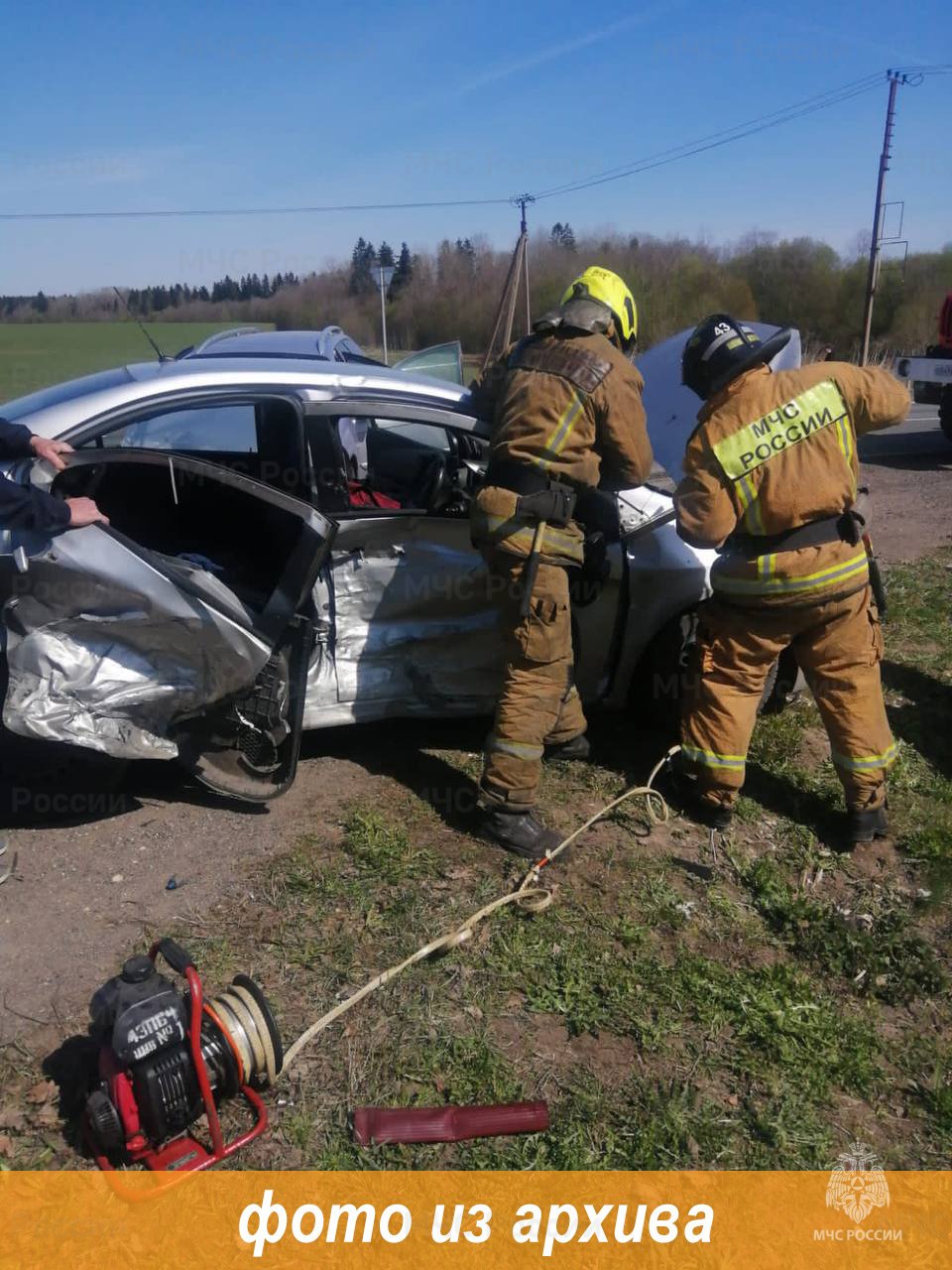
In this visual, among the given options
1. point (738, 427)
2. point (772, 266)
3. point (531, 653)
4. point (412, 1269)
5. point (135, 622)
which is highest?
point (772, 266)

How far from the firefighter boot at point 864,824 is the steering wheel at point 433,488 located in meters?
1.93

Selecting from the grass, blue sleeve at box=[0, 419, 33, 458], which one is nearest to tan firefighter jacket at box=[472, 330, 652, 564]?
the grass

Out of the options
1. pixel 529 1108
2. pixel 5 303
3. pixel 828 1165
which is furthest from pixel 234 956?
pixel 5 303

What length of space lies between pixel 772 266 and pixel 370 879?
32.1 meters

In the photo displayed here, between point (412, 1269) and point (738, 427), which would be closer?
point (412, 1269)

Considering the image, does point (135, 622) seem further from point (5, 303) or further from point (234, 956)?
point (5, 303)

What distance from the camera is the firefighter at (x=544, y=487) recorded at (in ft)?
11.1

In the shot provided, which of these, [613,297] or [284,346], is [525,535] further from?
[284,346]

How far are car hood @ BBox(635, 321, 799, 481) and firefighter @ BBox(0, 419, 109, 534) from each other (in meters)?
2.11

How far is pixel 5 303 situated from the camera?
112 feet

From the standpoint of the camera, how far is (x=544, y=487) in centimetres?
345

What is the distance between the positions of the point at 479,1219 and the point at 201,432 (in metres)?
3.00

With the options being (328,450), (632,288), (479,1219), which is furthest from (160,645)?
(632,288)

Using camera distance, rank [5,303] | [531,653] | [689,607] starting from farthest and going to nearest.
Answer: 1. [5,303]
2. [689,607]
3. [531,653]
